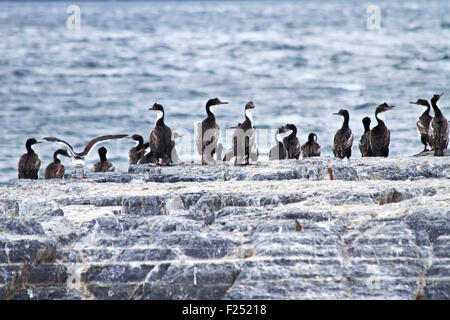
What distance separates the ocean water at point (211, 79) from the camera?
3111 cm

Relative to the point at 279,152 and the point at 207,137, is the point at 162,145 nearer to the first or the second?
the point at 207,137

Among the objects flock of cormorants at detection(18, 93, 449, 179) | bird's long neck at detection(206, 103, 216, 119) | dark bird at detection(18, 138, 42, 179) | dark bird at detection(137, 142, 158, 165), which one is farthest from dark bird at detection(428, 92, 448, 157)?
dark bird at detection(18, 138, 42, 179)

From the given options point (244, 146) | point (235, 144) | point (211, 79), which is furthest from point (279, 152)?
point (211, 79)

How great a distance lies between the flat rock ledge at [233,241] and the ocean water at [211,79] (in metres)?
11.9

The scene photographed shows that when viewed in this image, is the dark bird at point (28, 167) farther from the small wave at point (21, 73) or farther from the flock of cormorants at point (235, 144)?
the small wave at point (21, 73)

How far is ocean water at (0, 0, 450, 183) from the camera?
31.1 metres

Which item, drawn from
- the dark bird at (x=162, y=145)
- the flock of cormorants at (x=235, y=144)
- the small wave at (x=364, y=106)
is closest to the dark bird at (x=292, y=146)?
the flock of cormorants at (x=235, y=144)

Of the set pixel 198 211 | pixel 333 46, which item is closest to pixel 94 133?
pixel 198 211

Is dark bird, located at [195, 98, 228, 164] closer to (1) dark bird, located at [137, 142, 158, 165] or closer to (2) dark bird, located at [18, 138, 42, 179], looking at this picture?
(1) dark bird, located at [137, 142, 158, 165]

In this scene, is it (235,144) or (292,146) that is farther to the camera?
(292,146)

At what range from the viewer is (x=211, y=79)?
47.1 m

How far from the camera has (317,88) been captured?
42.4 m

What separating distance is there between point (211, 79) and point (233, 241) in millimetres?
38930

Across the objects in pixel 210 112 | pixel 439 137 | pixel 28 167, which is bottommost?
pixel 28 167
